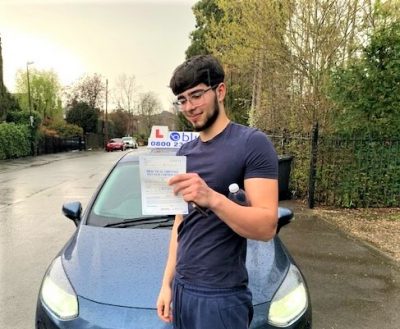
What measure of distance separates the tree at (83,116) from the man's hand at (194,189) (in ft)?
176

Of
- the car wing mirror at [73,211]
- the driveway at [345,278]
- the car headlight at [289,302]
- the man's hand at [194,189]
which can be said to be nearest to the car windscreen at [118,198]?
the car wing mirror at [73,211]

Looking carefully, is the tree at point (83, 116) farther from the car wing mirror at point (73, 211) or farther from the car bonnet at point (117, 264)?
the car bonnet at point (117, 264)

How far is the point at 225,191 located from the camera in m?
1.68

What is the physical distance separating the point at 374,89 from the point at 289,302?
7473 mm

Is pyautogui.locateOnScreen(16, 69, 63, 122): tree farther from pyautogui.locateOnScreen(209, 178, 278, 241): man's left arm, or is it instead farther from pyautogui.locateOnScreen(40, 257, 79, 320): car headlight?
pyautogui.locateOnScreen(209, 178, 278, 241): man's left arm

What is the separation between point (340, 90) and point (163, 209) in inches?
339

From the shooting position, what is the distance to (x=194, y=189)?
1.52 metres

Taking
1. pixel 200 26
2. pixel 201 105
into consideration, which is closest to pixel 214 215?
pixel 201 105

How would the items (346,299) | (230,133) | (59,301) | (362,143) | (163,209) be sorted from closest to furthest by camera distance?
(163,209), (230,133), (59,301), (346,299), (362,143)

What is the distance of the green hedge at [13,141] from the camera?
92.7 feet

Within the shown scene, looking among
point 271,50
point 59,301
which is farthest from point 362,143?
point 59,301

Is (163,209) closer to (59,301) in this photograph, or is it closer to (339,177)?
(59,301)

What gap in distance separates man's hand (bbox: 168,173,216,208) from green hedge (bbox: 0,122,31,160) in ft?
95.0

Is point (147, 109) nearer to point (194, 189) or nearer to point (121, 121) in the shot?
point (121, 121)
